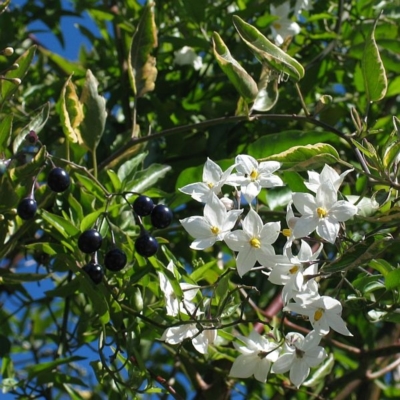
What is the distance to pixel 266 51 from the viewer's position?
Result: 1246 mm

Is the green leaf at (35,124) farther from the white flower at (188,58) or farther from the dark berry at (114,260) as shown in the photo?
the white flower at (188,58)

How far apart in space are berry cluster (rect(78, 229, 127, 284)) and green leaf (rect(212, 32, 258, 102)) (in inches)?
10.8

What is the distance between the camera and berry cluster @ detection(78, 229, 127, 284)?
121 cm

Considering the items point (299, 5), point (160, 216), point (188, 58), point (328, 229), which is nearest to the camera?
point (328, 229)

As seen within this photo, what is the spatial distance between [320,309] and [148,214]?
285mm

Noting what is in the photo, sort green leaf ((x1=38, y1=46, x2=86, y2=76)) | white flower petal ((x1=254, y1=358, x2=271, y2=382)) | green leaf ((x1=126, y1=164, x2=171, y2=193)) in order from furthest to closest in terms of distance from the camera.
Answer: green leaf ((x1=38, y1=46, x2=86, y2=76)), green leaf ((x1=126, y1=164, x2=171, y2=193)), white flower petal ((x1=254, y1=358, x2=271, y2=382))

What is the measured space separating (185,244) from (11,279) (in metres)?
0.40

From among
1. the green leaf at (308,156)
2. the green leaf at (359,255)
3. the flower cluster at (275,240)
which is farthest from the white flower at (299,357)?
Answer: the green leaf at (308,156)

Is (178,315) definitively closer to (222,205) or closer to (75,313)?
(222,205)

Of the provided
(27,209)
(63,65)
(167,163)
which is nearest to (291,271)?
(27,209)

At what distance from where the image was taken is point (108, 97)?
1.95 metres

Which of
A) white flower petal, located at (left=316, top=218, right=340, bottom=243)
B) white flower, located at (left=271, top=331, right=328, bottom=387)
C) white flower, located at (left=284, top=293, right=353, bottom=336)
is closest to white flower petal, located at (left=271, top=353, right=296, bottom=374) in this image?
white flower, located at (left=271, top=331, right=328, bottom=387)

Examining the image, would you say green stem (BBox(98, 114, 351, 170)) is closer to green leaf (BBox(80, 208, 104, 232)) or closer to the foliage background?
the foliage background

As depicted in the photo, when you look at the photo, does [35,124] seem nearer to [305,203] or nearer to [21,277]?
[21,277]
